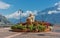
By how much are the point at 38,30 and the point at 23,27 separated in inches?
109

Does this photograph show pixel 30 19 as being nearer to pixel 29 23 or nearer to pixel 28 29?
pixel 29 23

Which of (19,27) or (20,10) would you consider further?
(20,10)

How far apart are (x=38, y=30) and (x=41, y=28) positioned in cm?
89

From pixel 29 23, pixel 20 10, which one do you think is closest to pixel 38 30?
pixel 29 23

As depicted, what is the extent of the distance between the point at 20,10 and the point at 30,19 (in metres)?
28.9

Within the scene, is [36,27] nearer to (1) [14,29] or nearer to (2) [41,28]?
(2) [41,28]

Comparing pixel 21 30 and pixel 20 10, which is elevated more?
pixel 20 10

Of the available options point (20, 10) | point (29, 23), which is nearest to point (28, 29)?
point (29, 23)

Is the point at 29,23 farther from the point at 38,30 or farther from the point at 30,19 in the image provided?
the point at 38,30

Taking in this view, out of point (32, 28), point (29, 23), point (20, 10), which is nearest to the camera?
point (32, 28)

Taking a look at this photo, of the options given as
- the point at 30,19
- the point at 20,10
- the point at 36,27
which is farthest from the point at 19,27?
the point at 20,10

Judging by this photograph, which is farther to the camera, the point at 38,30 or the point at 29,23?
the point at 29,23

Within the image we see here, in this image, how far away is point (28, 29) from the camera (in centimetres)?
3812

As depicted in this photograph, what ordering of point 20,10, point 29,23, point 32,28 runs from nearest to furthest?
point 32,28
point 29,23
point 20,10
